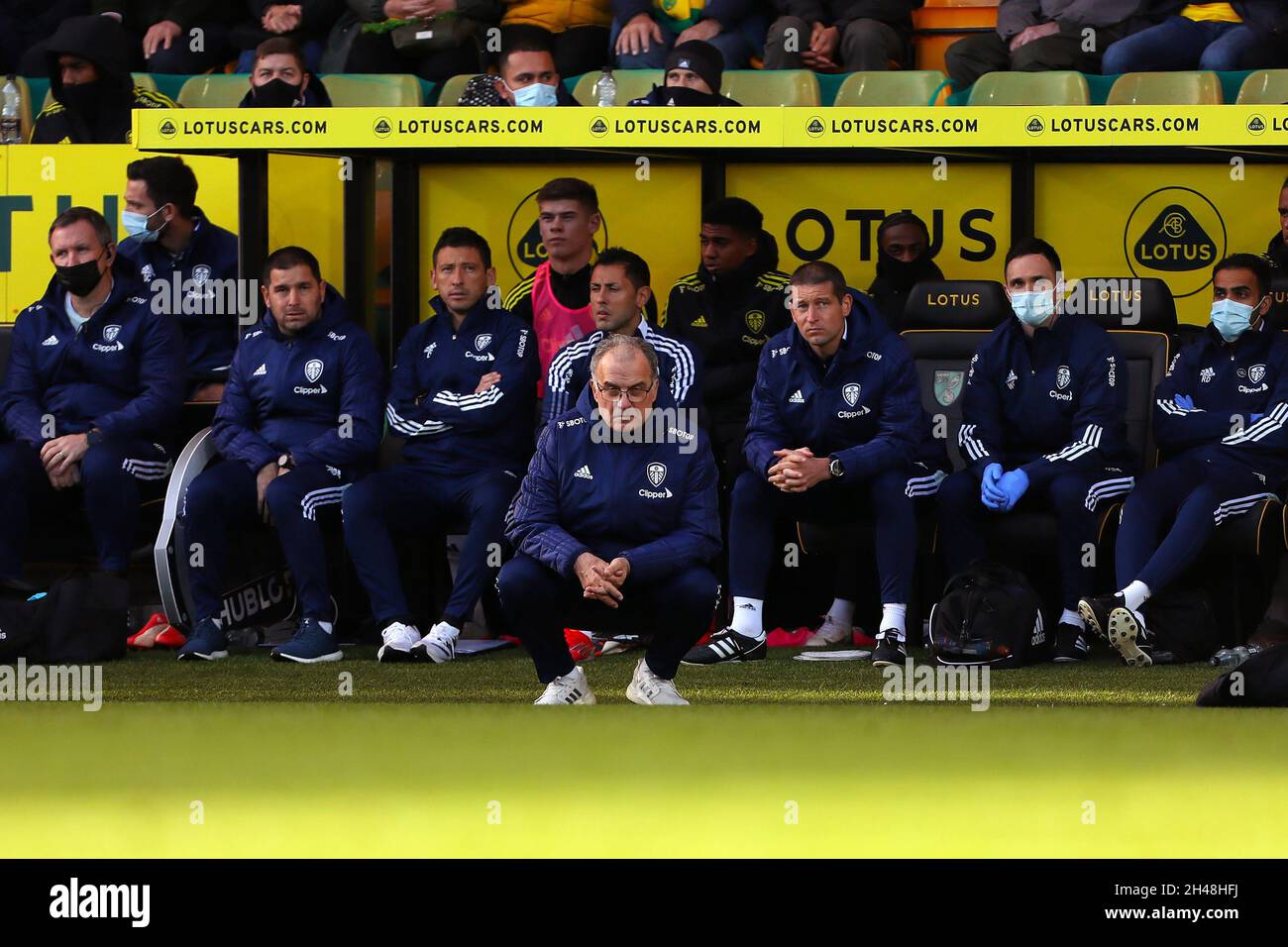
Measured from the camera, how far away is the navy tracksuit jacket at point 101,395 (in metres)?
7.37

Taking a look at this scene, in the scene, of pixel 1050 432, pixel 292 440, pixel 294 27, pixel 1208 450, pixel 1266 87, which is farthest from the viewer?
pixel 294 27

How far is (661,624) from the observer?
575cm

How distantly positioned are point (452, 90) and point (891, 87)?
202cm

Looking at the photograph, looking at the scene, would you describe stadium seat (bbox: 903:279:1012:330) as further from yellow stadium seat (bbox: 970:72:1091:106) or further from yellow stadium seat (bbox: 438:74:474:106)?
yellow stadium seat (bbox: 438:74:474:106)

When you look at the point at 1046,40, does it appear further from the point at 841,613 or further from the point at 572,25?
the point at 841,613

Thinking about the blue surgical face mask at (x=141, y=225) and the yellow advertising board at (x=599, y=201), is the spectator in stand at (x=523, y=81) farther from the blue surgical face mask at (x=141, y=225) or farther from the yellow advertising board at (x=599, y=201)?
the blue surgical face mask at (x=141, y=225)

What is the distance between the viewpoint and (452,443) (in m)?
7.32

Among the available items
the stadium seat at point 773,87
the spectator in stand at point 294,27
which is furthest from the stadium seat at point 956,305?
the spectator in stand at point 294,27

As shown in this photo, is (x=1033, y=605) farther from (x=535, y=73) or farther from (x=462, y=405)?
(x=535, y=73)

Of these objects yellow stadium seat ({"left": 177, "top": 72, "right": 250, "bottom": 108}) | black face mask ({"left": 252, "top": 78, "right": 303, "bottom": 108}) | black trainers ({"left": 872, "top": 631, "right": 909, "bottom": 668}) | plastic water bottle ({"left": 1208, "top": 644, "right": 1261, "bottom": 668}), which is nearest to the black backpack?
black trainers ({"left": 872, "top": 631, "right": 909, "bottom": 668})

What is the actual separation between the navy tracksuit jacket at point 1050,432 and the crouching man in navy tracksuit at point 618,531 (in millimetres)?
1464

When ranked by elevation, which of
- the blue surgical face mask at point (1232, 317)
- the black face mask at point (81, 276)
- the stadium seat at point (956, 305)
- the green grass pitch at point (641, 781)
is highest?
the black face mask at point (81, 276)
